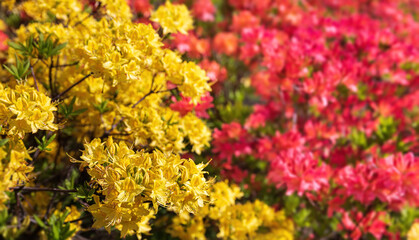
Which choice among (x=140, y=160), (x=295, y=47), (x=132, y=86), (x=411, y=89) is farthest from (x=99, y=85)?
(x=411, y=89)

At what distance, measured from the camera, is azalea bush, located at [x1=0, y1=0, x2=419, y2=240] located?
3.74ft

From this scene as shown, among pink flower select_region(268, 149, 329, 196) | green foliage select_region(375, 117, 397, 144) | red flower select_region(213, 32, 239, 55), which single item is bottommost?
green foliage select_region(375, 117, 397, 144)

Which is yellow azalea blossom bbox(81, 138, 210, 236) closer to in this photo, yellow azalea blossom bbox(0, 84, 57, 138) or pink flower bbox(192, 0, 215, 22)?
yellow azalea blossom bbox(0, 84, 57, 138)

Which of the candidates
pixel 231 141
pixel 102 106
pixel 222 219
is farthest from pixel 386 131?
pixel 102 106

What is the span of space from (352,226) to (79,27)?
2021 mm

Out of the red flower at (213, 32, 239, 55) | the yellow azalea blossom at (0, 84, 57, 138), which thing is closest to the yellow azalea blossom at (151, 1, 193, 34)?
the yellow azalea blossom at (0, 84, 57, 138)

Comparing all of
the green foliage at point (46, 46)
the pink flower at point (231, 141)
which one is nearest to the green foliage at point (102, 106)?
the green foliage at point (46, 46)

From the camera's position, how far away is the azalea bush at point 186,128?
1141mm

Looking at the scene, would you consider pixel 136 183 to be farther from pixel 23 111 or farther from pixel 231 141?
pixel 231 141

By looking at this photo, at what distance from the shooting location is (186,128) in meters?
1.70

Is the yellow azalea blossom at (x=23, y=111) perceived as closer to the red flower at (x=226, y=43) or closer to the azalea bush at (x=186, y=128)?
the azalea bush at (x=186, y=128)

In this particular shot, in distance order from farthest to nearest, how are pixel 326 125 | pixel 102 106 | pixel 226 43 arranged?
pixel 226 43 → pixel 326 125 → pixel 102 106

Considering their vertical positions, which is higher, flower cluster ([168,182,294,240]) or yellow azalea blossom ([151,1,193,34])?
yellow azalea blossom ([151,1,193,34])

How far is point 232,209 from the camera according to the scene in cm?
186
